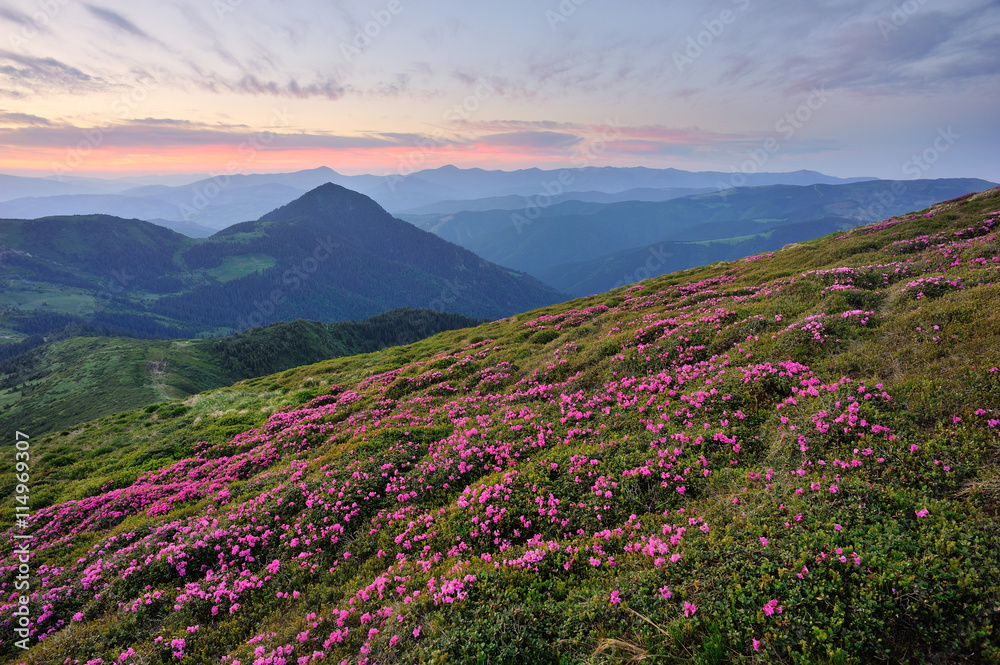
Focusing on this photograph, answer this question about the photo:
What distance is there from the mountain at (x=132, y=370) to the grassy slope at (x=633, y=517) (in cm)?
8750

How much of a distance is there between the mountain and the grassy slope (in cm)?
8750

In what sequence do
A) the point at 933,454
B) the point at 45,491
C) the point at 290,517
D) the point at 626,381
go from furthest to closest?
the point at 45,491
the point at 626,381
the point at 290,517
the point at 933,454

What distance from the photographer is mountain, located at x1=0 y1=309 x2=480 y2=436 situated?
87.6 meters

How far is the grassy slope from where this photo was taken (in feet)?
19.8

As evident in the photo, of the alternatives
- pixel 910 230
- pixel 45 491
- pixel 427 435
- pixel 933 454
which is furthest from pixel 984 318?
pixel 45 491

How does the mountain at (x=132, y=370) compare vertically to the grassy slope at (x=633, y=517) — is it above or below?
below

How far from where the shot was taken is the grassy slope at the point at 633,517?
603 cm

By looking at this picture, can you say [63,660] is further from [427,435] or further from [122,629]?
[427,435]

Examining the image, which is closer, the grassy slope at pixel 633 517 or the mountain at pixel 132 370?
the grassy slope at pixel 633 517

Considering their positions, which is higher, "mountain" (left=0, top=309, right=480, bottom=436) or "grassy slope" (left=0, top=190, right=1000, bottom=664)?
"grassy slope" (left=0, top=190, right=1000, bottom=664)

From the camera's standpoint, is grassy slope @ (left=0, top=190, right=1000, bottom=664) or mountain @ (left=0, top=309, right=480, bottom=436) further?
mountain @ (left=0, top=309, right=480, bottom=436)

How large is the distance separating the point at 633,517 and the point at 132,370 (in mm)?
143444

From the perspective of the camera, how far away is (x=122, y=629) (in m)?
9.90

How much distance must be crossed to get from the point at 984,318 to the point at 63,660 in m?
24.5
